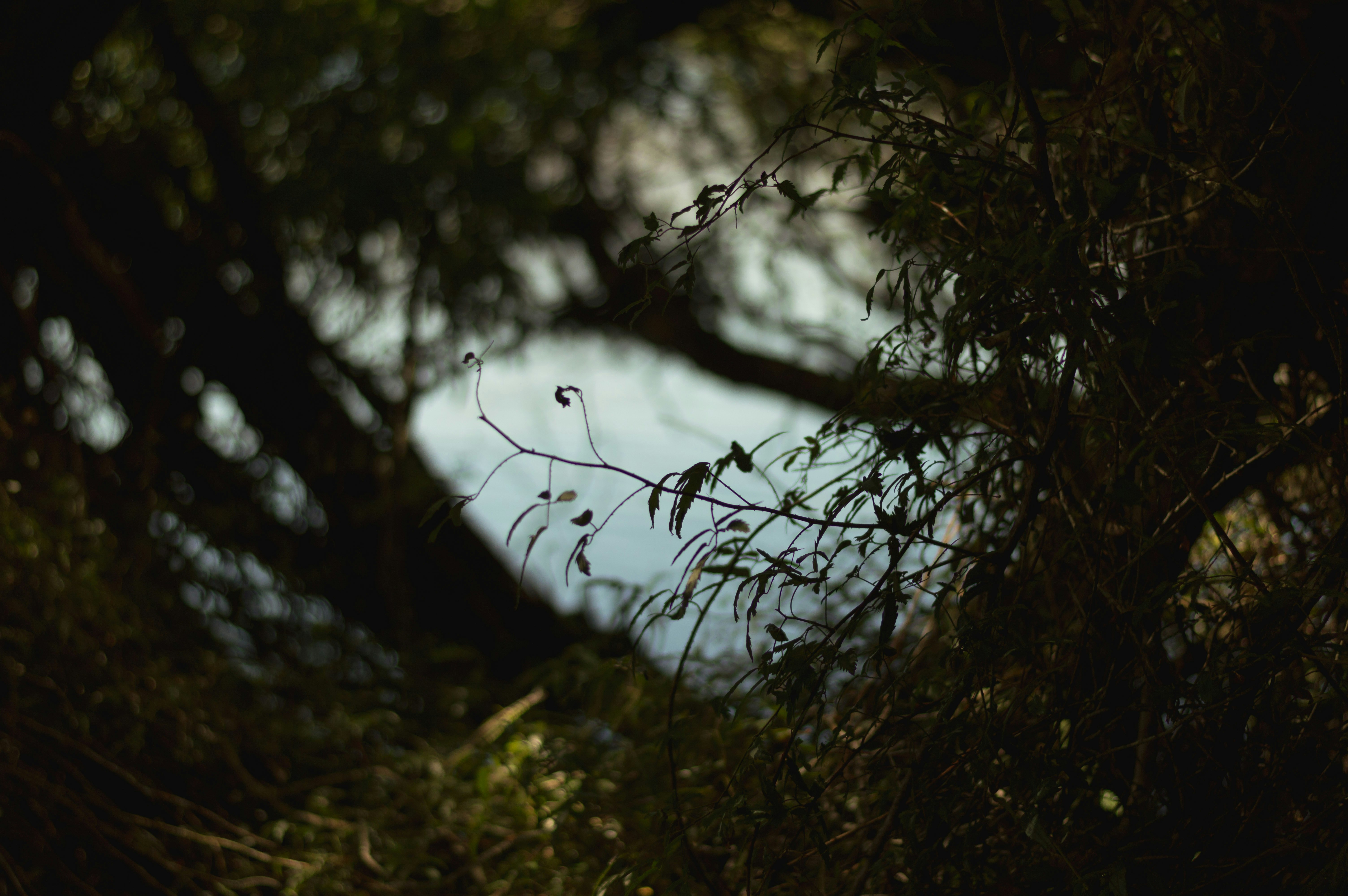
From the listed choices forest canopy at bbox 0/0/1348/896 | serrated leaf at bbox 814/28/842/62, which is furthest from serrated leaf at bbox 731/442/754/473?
serrated leaf at bbox 814/28/842/62

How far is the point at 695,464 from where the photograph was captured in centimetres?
68

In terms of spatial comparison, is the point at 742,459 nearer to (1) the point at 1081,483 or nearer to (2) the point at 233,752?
(1) the point at 1081,483

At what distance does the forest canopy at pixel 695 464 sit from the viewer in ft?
2.35

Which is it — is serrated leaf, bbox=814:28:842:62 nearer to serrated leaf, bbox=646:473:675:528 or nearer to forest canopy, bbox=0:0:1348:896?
forest canopy, bbox=0:0:1348:896

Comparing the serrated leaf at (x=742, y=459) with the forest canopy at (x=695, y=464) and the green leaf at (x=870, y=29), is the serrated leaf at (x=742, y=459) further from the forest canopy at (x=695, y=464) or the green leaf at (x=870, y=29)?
the green leaf at (x=870, y=29)

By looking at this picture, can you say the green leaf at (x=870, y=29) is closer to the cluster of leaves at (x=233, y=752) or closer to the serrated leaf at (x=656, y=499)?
the serrated leaf at (x=656, y=499)

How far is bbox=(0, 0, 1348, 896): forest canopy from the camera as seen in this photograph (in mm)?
717

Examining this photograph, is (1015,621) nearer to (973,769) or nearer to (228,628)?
(973,769)

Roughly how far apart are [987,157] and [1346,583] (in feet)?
1.39

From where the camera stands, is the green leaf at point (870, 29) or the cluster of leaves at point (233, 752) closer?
the green leaf at point (870, 29)

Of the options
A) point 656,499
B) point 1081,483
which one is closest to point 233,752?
point 656,499

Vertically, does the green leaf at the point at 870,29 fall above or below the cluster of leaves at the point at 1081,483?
above

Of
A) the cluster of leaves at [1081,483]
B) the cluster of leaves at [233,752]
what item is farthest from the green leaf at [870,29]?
the cluster of leaves at [233,752]

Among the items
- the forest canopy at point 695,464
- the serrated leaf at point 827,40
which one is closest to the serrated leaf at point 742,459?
the forest canopy at point 695,464
